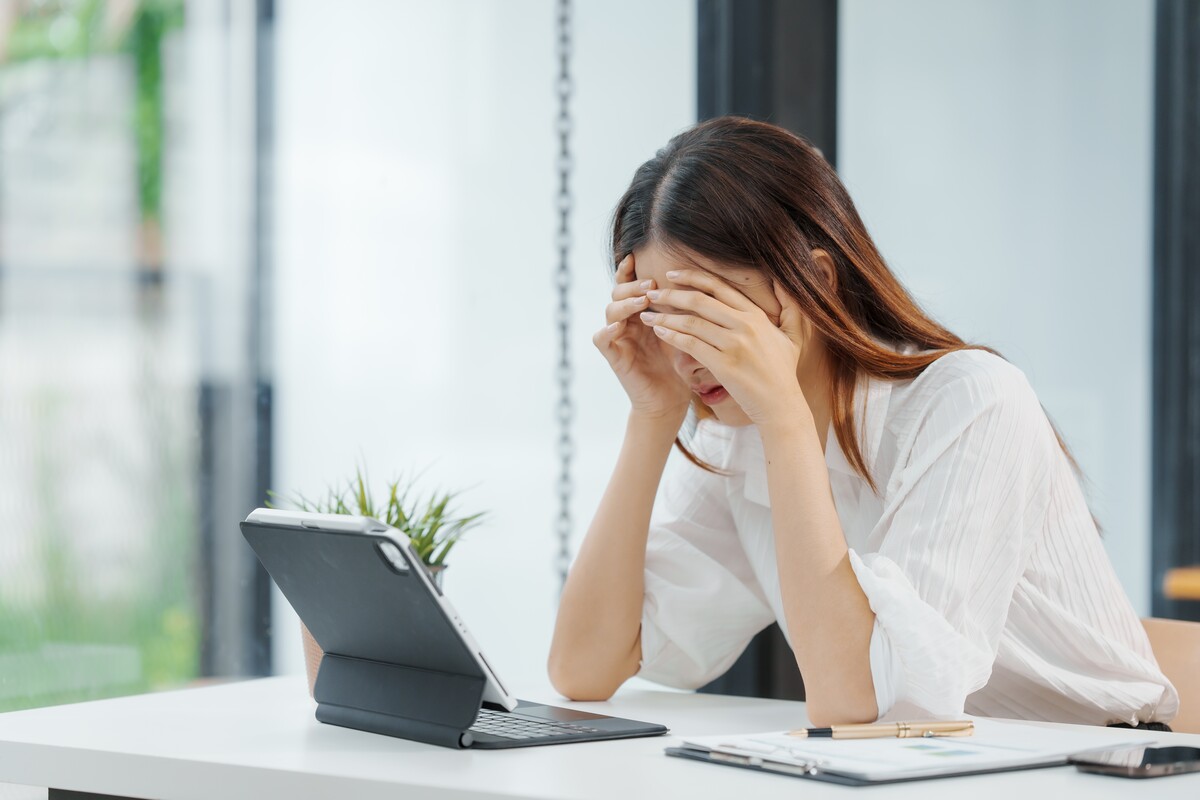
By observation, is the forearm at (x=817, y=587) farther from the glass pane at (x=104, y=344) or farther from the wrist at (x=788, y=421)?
the glass pane at (x=104, y=344)

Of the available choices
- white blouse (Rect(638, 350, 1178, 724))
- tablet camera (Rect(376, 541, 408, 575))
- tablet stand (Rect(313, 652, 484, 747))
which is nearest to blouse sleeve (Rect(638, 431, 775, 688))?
white blouse (Rect(638, 350, 1178, 724))

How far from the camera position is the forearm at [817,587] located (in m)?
1.18

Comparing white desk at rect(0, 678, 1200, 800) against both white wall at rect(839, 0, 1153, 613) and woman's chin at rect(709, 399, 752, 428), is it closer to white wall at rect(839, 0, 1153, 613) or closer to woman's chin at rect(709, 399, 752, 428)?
woman's chin at rect(709, 399, 752, 428)

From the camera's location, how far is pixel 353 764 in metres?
0.96

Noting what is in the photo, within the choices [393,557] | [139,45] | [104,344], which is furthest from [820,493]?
[139,45]

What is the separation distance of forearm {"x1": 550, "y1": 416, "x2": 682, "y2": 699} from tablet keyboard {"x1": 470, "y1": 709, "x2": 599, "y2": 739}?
0.27 meters

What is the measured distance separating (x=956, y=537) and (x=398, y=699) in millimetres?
513

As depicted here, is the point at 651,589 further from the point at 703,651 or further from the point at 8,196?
the point at 8,196

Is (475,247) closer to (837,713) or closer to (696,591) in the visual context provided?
(696,591)

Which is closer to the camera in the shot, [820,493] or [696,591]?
[820,493]

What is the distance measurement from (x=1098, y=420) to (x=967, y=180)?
50cm

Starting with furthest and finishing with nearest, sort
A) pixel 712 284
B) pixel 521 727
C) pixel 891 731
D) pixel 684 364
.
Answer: pixel 684 364 < pixel 712 284 < pixel 521 727 < pixel 891 731

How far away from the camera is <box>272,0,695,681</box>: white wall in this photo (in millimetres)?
2121

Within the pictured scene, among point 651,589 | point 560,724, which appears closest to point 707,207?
point 651,589
